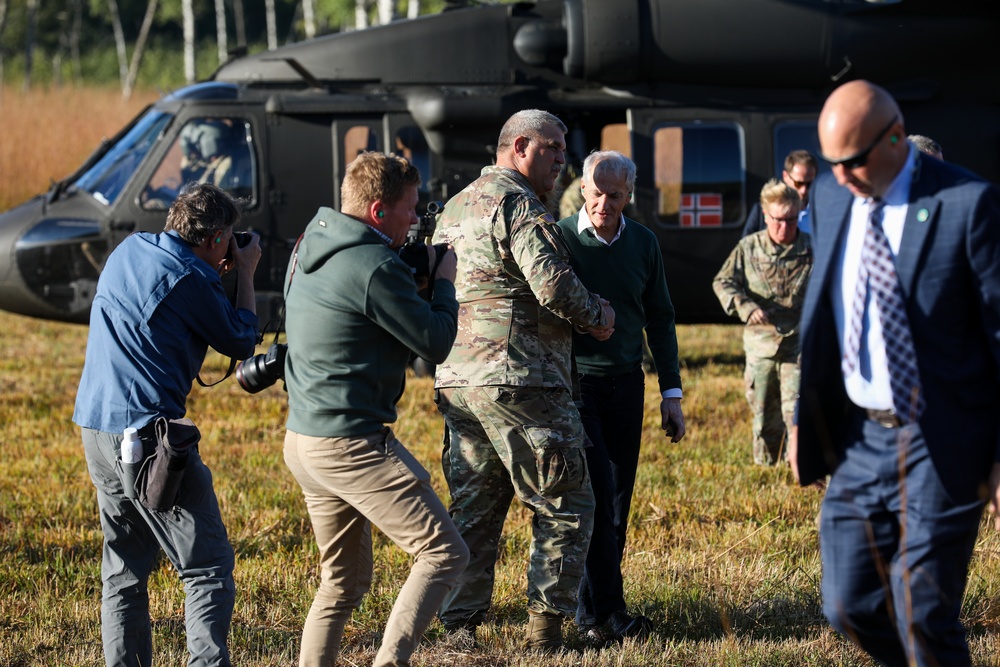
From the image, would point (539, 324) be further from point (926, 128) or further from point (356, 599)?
point (926, 128)

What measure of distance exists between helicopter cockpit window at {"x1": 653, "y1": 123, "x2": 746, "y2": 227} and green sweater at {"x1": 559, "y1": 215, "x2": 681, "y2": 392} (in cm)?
497

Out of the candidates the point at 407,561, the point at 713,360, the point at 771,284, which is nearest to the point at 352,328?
the point at 407,561

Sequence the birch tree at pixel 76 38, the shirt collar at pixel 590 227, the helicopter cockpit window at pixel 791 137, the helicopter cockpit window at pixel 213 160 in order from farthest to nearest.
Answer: the birch tree at pixel 76 38
the helicopter cockpit window at pixel 213 160
the helicopter cockpit window at pixel 791 137
the shirt collar at pixel 590 227

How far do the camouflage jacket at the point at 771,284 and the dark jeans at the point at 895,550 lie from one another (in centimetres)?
365

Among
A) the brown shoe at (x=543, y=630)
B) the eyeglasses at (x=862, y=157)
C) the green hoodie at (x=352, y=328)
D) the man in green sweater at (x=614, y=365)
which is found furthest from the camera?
the man in green sweater at (x=614, y=365)

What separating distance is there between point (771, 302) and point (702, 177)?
2.88 m

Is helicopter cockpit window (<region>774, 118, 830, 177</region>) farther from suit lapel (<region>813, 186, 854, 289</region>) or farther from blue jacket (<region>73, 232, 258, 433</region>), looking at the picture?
blue jacket (<region>73, 232, 258, 433</region>)

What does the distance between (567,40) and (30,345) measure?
6.22 meters

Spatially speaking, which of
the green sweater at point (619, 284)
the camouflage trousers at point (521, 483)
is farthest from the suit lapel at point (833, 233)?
the green sweater at point (619, 284)

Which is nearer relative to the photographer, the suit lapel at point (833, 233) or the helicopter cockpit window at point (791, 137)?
the suit lapel at point (833, 233)

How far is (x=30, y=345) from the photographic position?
12242 millimetres

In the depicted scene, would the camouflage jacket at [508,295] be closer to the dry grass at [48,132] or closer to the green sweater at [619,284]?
the green sweater at [619,284]

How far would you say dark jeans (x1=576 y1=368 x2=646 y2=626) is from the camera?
4797 millimetres

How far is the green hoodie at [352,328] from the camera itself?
3.68 meters
